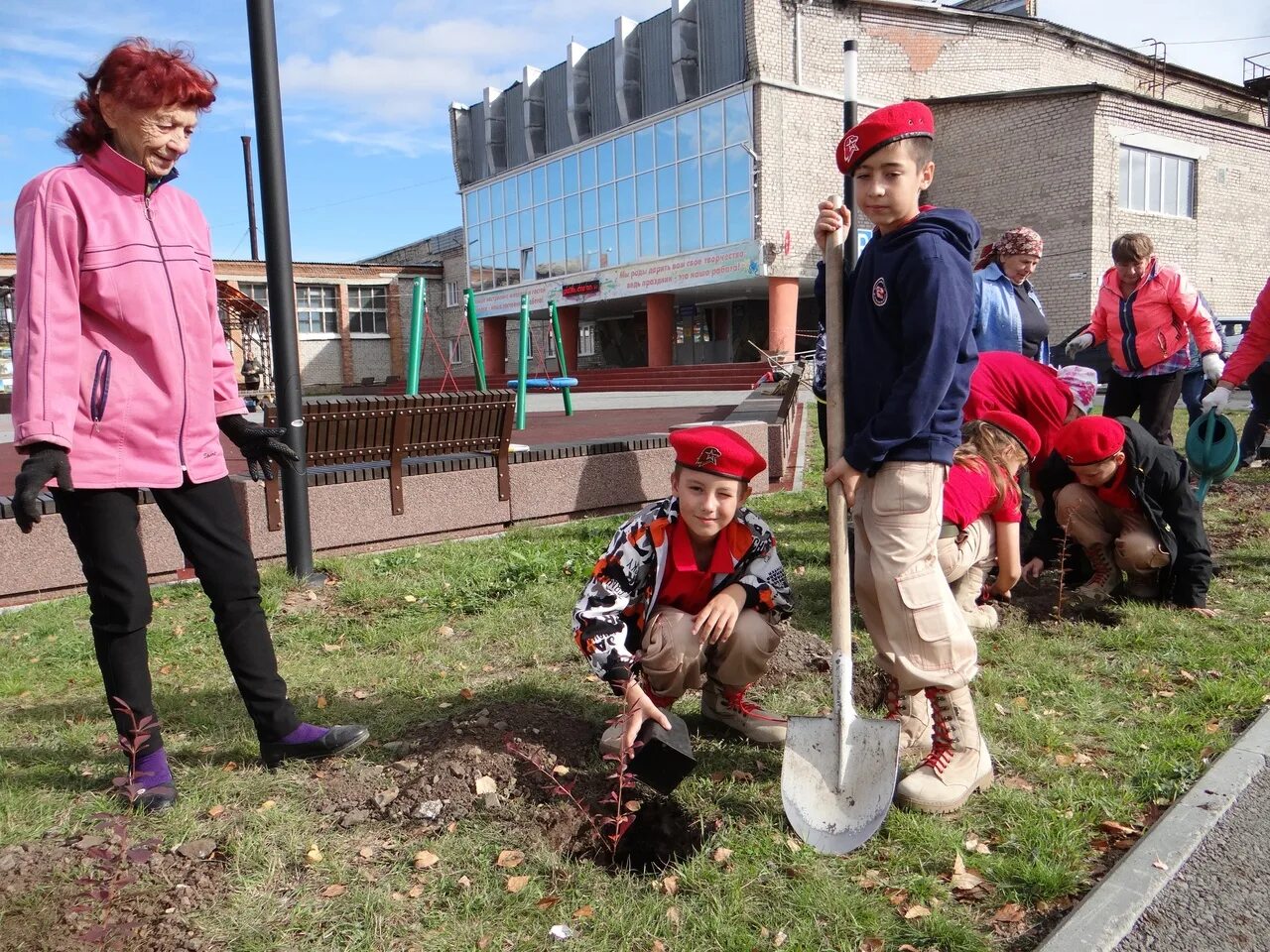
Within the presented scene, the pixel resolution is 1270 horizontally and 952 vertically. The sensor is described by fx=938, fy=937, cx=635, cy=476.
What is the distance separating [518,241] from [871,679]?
113ft

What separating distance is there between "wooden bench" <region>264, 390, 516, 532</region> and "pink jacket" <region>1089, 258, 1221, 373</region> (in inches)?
159

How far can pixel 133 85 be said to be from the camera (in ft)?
8.03

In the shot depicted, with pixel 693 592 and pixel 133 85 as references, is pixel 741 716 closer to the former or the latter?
pixel 693 592

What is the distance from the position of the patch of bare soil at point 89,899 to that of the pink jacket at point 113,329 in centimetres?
92

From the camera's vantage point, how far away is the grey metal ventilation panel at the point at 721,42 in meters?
26.0

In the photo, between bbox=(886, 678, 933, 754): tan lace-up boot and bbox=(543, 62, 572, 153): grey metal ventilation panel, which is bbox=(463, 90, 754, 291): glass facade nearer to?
bbox=(543, 62, 572, 153): grey metal ventilation panel

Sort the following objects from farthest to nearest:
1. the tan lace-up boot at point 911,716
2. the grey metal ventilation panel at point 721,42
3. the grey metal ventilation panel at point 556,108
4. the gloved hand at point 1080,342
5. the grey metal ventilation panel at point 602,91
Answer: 1. the grey metal ventilation panel at point 556,108
2. the grey metal ventilation panel at point 602,91
3. the grey metal ventilation panel at point 721,42
4. the gloved hand at point 1080,342
5. the tan lace-up boot at point 911,716

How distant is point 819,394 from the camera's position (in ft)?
17.6

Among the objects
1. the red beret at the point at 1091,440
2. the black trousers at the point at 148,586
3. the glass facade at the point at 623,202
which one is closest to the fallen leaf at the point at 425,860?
the black trousers at the point at 148,586

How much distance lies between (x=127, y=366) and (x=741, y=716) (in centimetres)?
216

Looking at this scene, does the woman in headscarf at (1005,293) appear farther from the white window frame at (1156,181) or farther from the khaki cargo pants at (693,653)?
the white window frame at (1156,181)

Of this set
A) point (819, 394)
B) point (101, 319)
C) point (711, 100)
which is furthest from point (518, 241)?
point (101, 319)

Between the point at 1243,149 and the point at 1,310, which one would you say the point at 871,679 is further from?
the point at 1,310

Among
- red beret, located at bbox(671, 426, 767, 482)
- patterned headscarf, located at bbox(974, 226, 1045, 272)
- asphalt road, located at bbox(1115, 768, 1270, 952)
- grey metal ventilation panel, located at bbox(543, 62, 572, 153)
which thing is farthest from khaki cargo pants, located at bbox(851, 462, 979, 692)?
grey metal ventilation panel, located at bbox(543, 62, 572, 153)
